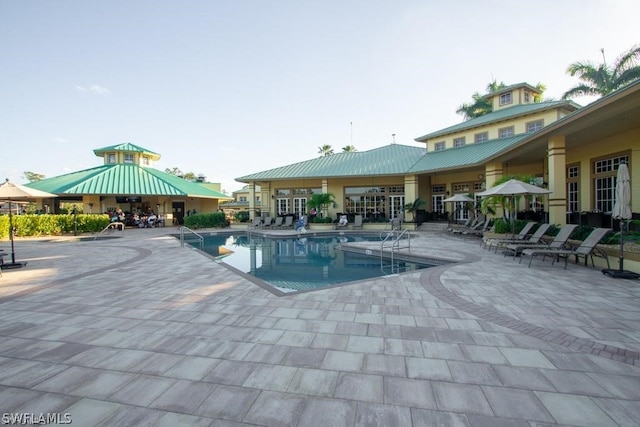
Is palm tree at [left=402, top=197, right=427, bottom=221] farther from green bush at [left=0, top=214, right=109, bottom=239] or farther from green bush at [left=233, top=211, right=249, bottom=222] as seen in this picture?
green bush at [left=0, top=214, right=109, bottom=239]

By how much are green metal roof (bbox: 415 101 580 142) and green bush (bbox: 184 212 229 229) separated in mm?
16332

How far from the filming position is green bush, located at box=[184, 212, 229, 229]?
2230 centimetres

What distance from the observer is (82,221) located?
756 inches

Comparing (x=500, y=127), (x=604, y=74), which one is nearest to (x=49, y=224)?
(x=500, y=127)

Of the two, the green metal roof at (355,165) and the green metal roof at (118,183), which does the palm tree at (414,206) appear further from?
the green metal roof at (118,183)

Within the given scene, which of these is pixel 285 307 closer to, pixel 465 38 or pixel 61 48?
pixel 465 38

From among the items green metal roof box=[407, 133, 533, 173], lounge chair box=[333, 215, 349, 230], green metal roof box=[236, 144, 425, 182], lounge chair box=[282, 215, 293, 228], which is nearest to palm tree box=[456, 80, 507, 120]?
green metal roof box=[236, 144, 425, 182]

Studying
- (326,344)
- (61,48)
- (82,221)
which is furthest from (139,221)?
(326,344)

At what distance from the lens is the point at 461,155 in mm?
19281

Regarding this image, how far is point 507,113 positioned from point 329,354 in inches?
844

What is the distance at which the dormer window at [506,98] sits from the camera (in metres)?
21.2

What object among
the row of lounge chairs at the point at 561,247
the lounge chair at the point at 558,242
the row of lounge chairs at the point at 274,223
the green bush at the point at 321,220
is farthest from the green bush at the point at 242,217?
the lounge chair at the point at 558,242

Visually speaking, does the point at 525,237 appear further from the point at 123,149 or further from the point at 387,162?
the point at 123,149

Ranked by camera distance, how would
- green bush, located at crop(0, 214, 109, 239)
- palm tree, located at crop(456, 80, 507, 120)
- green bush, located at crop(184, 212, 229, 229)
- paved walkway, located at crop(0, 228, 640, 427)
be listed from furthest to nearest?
palm tree, located at crop(456, 80, 507, 120) → green bush, located at crop(184, 212, 229, 229) → green bush, located at crop(0, 214, 109, 239) → paved walkway, located at crop(0, 228, 640, 427)
